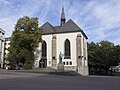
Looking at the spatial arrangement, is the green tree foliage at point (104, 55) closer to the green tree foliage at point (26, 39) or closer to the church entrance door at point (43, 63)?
the church entrance door at point (43, 63)

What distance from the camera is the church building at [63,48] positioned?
191ft

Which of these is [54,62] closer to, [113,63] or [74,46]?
[74,46]

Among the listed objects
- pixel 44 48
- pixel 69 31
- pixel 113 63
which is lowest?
pixel 113 63

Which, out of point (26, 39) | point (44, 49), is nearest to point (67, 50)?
point (44, 49)

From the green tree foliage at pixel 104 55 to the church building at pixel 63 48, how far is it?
1017 centimetres

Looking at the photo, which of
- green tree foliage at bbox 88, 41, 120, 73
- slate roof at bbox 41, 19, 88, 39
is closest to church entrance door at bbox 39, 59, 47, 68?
slate roof at bbox 41, 19, 88, 39

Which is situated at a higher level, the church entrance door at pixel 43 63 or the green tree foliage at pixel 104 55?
the green tree foliage at pixel 104 55

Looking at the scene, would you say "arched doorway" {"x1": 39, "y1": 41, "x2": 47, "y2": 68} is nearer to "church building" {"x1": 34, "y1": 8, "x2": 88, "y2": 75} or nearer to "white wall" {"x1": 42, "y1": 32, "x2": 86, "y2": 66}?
"church building" {"x1": 34, "y1": 8, "x2": 88, "y2": 75}

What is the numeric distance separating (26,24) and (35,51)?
40.5 feet

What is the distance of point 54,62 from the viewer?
2325 inches

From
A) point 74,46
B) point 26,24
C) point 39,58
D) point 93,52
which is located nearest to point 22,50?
point 26,24

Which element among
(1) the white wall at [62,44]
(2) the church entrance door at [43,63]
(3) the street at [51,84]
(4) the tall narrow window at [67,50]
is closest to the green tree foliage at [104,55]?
(1) the white wall at [62,44]

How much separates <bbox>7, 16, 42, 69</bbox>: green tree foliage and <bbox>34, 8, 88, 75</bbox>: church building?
318 inches

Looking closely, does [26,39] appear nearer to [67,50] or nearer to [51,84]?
[67,50]
